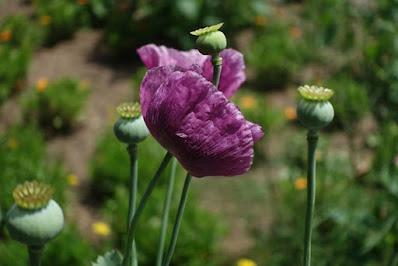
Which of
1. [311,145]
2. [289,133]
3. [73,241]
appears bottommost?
[289,133]

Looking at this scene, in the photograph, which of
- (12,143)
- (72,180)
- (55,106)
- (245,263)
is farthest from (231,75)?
(55,106)

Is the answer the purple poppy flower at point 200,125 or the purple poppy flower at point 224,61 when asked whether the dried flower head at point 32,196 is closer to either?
the purple poppy flower at point 200,125

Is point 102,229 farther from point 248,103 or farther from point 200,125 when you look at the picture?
point 200,125

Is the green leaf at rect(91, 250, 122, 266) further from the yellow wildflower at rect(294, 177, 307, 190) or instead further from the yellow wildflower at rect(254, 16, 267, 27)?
the yellow wildflower at rect(254, 16, 267, 27)

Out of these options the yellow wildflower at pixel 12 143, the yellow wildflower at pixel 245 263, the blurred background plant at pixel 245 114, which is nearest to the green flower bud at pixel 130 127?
the blurred background plant at pixel 245 114

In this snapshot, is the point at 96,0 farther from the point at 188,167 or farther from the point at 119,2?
the point at 188,167

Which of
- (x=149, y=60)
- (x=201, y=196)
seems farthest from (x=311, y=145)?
(x=201, y=196)
